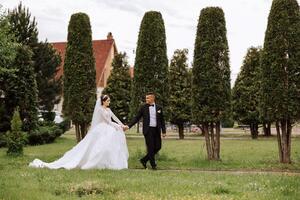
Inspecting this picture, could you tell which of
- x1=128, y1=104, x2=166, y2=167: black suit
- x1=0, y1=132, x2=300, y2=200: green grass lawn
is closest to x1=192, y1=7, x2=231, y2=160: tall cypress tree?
x1=128, y1=104, x2=166, y2=167: black suit

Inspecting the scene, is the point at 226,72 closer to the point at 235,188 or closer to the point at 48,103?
the point at 235,188

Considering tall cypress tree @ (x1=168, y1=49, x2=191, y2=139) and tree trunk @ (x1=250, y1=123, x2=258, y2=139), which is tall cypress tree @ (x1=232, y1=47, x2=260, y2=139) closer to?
tree trunk @ (x1=250, y1=123, x2=258, y2=139)

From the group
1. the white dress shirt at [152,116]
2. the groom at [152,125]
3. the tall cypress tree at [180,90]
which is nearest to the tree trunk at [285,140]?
the groom at [152,125]

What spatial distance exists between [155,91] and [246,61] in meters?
23.0

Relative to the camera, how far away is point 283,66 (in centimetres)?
1627

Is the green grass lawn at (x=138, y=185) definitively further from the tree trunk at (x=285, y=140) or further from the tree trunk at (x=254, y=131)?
the tree trunk at (x=254, y=131)

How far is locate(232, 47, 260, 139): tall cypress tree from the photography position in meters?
39.6

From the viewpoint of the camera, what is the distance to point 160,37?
19328 millimetres

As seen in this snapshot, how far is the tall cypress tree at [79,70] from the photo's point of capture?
20766 millimetres

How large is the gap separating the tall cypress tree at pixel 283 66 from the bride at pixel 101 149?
497 cm

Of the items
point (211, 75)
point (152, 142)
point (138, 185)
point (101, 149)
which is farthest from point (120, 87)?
point (138, 185)

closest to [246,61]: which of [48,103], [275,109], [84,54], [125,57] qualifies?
[125,57]

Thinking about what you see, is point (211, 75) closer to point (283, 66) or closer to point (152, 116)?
point (283, 66)

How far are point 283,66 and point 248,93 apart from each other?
23902mm
